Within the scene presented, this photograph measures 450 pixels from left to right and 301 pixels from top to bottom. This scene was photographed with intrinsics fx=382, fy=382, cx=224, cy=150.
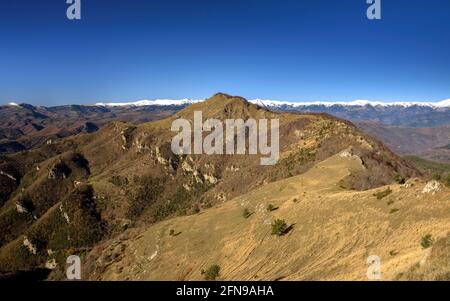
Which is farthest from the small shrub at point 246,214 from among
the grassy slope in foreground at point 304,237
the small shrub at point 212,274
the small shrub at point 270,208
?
the small shrub at point 212,274

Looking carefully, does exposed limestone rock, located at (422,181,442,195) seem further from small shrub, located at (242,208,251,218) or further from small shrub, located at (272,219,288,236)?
small shrub, located at (242,208,251,218)

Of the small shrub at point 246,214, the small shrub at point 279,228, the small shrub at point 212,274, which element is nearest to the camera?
the small shrub at point 212,274

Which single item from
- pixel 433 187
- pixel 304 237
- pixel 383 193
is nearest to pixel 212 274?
pixel 304 237

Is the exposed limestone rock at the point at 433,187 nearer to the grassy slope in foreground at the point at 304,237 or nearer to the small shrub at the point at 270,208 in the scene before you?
the grassy slope in foreground at the point at 304,237

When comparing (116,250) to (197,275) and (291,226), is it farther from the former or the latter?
(291,226)

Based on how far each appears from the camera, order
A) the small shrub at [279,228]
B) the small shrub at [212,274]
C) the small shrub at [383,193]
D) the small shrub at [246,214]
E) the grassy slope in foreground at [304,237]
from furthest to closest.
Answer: the small shrub at [246,214] → the small shrub at [279,228] → the small shrub at [212,274] → the small shrub at [383,193] → the grassy slope in foreground at [304,237]

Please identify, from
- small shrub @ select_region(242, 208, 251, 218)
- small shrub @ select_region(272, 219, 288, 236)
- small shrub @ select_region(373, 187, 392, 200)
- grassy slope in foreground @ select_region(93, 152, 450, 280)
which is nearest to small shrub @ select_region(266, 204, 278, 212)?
grassy slope in foreground @ select_region(93, 152, 450, 280)

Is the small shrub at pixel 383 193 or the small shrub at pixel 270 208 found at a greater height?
the small shrub at pixel 383 193

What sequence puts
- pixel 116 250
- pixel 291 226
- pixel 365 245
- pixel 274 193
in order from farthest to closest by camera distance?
1. pixel 116 250
2. pixel 274 193
3. pixel 291 226
4. pixel 365 245
